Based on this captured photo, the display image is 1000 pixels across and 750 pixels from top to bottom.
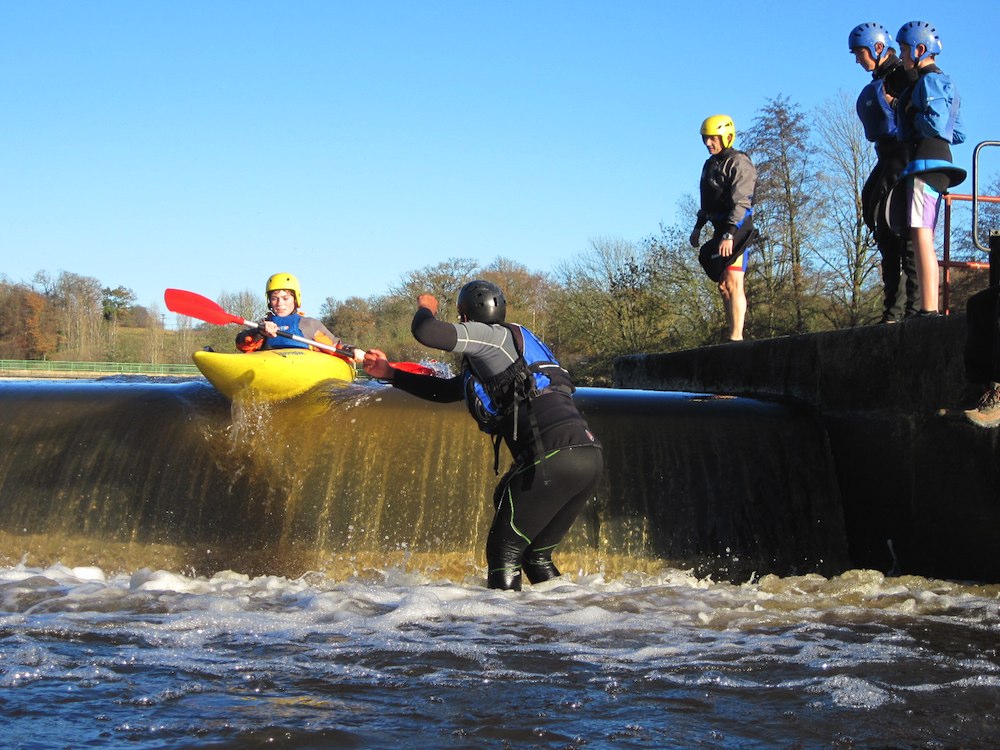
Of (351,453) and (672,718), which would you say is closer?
(672,718)

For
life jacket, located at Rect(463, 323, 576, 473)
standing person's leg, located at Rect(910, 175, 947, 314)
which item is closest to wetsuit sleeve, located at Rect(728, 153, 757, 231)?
standing person's leg, located at Rect(910, 175, 947, 314)

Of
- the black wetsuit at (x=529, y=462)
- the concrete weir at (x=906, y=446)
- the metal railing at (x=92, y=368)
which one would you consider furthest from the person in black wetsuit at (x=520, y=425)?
the metal railing at (x=92, y=368)

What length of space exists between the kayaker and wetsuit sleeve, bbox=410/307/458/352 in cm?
259

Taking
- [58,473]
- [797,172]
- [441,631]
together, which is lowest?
[441,631]

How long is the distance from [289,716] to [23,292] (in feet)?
314

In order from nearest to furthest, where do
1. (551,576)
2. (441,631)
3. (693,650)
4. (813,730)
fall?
(813,730), (693,650), (441,631), (551,576)

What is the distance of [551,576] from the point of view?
5207mm

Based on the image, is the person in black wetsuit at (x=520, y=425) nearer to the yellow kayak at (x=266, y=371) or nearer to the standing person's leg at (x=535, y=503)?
the standing person's leg at (x=535, y=503)

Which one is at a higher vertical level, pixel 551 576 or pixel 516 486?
pixel 516 486

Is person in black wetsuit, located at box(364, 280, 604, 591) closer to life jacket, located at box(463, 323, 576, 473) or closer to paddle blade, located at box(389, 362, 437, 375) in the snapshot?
life jacket, located at box(463, 323, 576, 473)

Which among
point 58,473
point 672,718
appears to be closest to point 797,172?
point 58,473

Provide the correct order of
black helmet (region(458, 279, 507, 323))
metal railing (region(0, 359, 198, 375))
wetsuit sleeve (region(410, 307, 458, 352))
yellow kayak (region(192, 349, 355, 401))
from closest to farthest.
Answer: wetsuit sleeve (region(410, 307, 458, 352)) < black helmet (region(458, 279, 507, 323)) < yellow kayak (region(192, 349, 355, 401)) < metal railing (region(0, 359, 198, 375))

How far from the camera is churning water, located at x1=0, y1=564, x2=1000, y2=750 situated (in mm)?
3426

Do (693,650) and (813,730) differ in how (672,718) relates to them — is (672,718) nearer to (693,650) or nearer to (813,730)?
(813,730)
